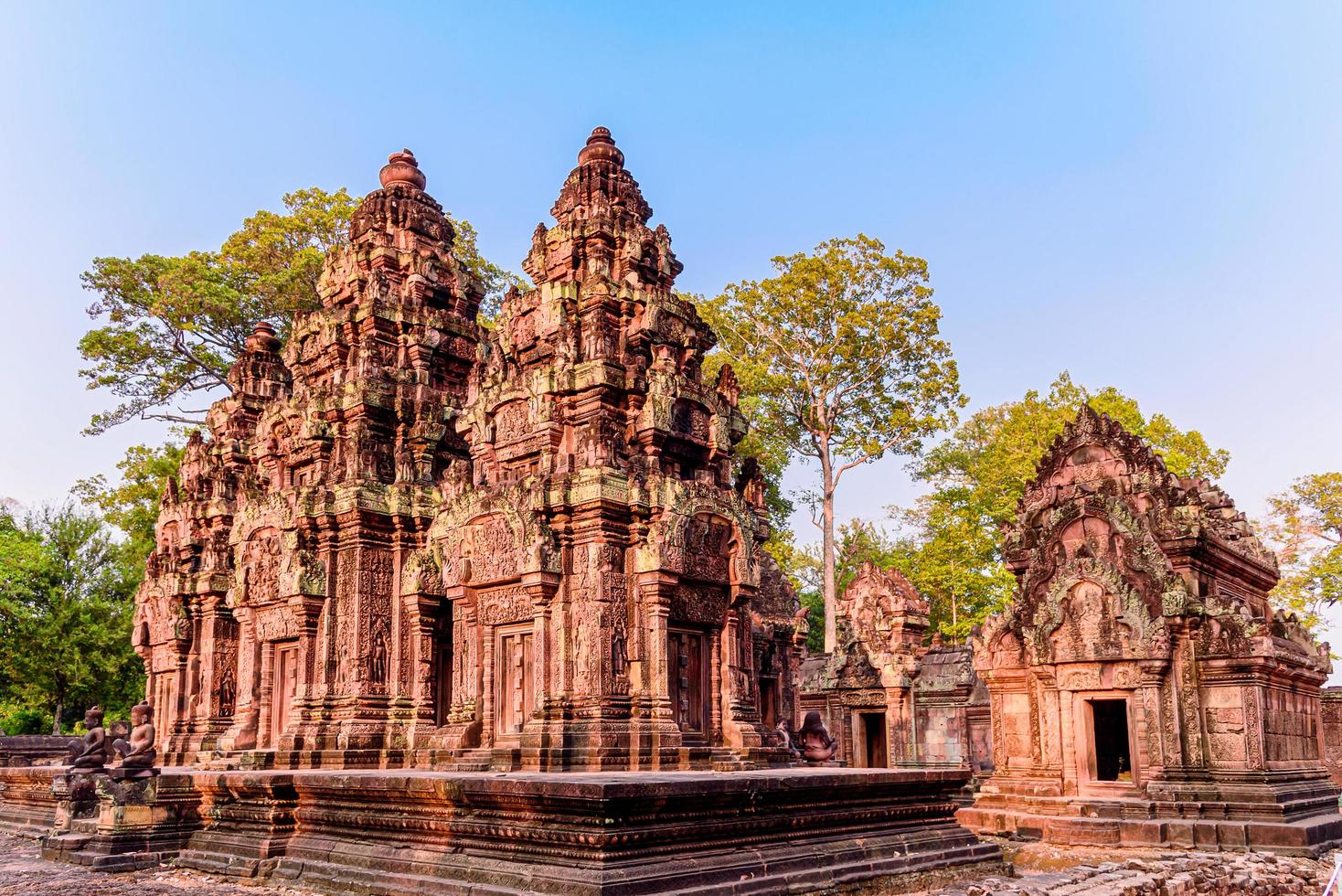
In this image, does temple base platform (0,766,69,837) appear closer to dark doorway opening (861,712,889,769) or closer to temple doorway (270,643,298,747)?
temple doorway (270,643,298,747)

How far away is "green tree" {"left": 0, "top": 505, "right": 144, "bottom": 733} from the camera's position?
88.7 feet

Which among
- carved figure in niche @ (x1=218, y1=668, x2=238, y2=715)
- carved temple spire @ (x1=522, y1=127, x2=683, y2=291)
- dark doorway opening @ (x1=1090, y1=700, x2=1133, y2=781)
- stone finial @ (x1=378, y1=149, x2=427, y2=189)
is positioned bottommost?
dark doorway opening @ (x1=1090, y1=700, x2=1133, y2=781)

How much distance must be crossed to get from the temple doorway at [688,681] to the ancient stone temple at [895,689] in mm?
9060

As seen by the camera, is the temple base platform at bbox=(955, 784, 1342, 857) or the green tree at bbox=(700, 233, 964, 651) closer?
the temple base platform at bbox=(955, 784, 1342, 857)

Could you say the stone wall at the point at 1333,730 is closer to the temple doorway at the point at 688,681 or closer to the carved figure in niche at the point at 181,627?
the temple doorway at the point at 688,681

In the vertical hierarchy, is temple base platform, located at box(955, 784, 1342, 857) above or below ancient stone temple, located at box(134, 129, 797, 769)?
below

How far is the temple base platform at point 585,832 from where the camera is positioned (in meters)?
7.16

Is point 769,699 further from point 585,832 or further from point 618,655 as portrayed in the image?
point 585,832

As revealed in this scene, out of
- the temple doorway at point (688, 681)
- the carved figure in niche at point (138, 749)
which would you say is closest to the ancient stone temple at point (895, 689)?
the temple doorway at point (688, 681)

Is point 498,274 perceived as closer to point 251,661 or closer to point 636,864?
point 251,661

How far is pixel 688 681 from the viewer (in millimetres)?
11328

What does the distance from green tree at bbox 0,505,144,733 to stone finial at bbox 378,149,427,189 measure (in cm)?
1696

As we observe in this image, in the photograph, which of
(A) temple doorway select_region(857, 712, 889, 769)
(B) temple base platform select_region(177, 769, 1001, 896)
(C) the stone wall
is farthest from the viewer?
(A) temple doorway select_region(857, 712, 889, 769)

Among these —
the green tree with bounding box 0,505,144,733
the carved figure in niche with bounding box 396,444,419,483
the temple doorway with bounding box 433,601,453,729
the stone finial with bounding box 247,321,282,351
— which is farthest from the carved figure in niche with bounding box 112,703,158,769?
the green tree with bounding box 0,505,144,733
